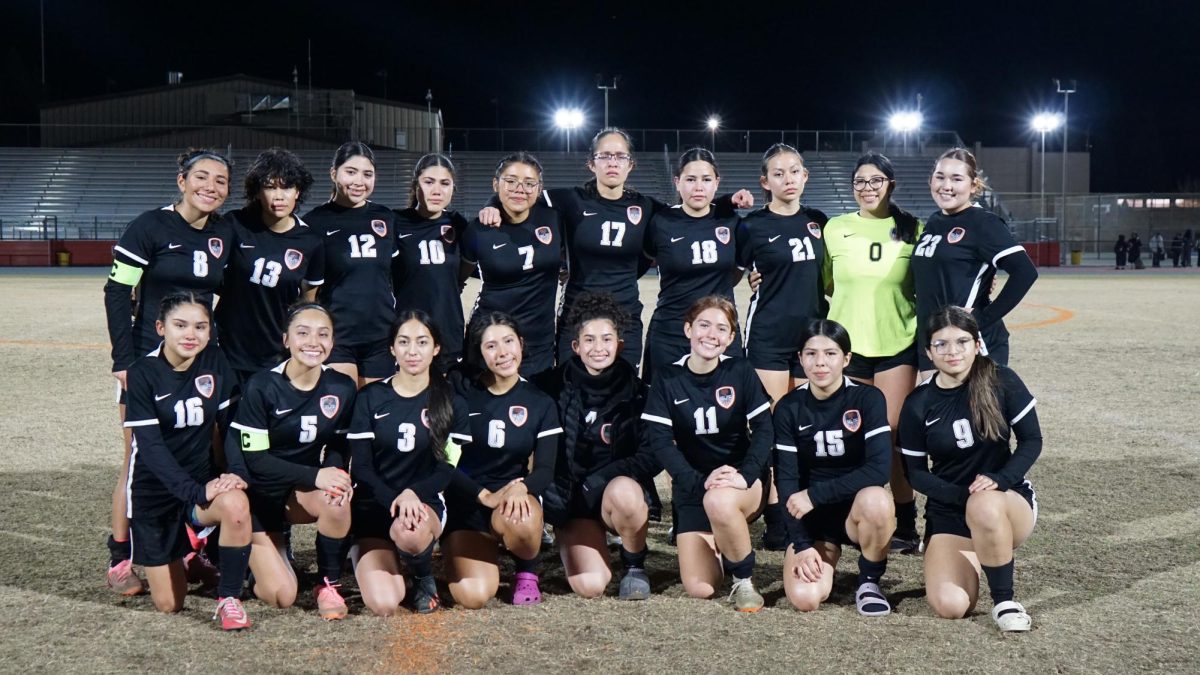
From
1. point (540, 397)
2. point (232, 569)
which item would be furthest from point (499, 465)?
point (232, 569)

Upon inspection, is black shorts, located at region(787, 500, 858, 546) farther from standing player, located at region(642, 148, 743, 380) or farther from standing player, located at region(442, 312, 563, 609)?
standing player, located at region(642, 148, 743, 380)

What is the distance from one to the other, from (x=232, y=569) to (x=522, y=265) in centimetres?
211

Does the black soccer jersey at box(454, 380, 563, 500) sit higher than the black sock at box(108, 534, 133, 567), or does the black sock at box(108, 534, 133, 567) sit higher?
the black soccer jersey at box(454, 380, 563, 500)

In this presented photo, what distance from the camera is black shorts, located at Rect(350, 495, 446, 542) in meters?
4.38

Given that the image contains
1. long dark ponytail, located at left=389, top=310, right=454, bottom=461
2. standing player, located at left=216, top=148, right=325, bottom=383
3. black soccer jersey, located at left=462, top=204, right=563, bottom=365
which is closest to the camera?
long dark ponytail, located at left=389, top=310, right=454, bottom=461

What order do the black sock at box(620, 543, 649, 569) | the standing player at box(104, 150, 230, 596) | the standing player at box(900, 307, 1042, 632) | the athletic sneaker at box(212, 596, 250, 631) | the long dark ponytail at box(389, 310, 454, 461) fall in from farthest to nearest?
the standing player at box(104, 150, 230, 596), the black sock at box(620, 543, 649, 569), the long dark ponytail at box(389, 310, 454, 461), the standing player at box(900, 307, 1042, 632), the athletic sneaker at box(212, 596, 250, 631)

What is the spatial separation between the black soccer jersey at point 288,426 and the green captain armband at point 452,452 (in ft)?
1.43

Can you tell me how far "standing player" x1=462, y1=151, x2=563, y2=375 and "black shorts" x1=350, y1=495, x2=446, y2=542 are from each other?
130cm

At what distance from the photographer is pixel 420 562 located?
13.8 ft

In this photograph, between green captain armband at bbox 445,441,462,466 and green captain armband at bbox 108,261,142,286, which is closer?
green captain armband at bbox 445,441,462,466

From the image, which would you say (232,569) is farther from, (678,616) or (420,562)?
Result: (678,616)

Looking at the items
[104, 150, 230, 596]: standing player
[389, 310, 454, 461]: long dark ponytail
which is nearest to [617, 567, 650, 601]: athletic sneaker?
[389, 310, 454, 461]: long dark ponytail

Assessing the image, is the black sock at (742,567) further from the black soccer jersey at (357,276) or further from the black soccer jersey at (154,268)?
the black soccer jersey at (154,268)

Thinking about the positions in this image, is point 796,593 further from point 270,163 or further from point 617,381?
point 270,163
